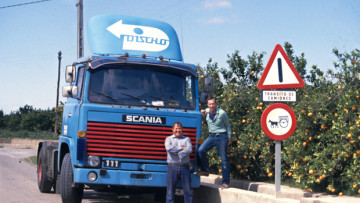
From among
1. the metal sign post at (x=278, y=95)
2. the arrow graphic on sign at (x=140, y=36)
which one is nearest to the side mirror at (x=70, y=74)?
the arrow graphic on sign at (x=140, y=36)

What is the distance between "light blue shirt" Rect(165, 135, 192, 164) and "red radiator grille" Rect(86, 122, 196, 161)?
0.26 m

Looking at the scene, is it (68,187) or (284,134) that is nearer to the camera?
(284,134)

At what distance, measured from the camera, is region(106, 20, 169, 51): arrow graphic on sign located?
9664 millimetres

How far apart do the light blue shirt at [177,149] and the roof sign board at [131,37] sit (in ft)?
6.23

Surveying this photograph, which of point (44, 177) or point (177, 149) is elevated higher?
point (177, 149)

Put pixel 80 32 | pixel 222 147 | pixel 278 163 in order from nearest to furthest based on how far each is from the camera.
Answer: pixel 278 163 → pixel 222 147 → pixel 80 32

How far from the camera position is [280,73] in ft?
25.3

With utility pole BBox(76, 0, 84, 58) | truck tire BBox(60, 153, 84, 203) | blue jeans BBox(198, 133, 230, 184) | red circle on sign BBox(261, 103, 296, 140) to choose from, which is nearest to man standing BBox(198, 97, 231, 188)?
blue jeans BBox(198, 133, 230, 184)

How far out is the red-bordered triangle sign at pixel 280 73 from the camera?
7637 millimetres

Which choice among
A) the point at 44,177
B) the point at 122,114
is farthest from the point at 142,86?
the point at 44,177

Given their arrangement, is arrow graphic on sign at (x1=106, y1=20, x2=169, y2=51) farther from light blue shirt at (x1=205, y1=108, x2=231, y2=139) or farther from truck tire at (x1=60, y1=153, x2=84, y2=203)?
truck tire at (x1=60, y1=153, x2=84, y2=203)

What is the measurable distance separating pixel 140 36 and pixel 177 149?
259cm

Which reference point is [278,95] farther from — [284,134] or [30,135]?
[30,135]

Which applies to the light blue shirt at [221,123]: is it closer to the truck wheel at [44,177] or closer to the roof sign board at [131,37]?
the roof sign board at [131,37]
